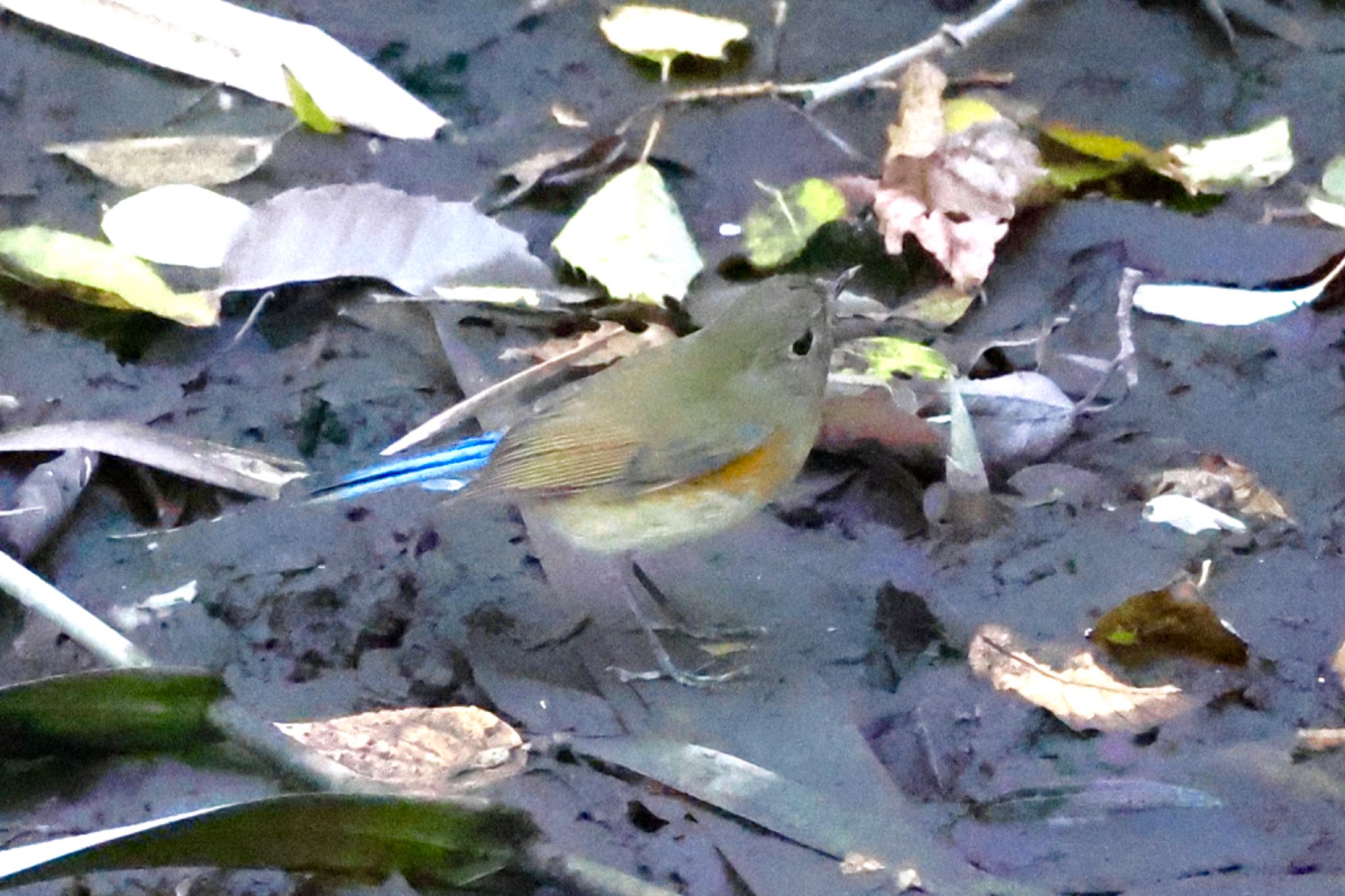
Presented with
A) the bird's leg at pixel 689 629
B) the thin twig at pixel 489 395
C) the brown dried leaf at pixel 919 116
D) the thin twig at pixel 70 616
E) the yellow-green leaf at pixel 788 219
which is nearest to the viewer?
the thin twig at pixel 70 616

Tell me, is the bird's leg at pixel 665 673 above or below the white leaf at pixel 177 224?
below

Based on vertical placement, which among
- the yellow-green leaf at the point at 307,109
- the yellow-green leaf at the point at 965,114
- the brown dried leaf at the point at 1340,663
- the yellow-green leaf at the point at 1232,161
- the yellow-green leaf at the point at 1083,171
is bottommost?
the brown dried leaf at the point at 1340,663

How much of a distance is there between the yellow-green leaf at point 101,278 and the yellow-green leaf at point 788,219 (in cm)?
144

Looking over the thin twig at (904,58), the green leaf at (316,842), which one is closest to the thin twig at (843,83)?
the thin twig at (904,58)

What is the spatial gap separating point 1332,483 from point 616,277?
1.79 m

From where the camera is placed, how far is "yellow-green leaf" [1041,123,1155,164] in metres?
4.27

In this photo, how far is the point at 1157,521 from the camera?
11.0 feet

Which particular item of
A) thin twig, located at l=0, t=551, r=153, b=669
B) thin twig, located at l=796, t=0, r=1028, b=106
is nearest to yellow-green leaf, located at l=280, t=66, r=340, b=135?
thin twig, located at l=796, t=0, r=1028, b=106

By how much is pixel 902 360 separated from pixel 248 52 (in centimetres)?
230

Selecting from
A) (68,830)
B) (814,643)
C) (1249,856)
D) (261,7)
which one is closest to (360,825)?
(68,830)

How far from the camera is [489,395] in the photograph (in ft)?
12.3

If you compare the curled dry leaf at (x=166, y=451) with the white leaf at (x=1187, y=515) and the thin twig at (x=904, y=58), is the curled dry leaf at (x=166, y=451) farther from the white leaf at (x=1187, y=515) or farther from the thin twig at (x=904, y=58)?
the thin twig at (x=904, y=58)

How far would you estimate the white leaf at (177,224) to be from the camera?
4070 mm

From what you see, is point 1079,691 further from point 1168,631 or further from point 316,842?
point 316,842
